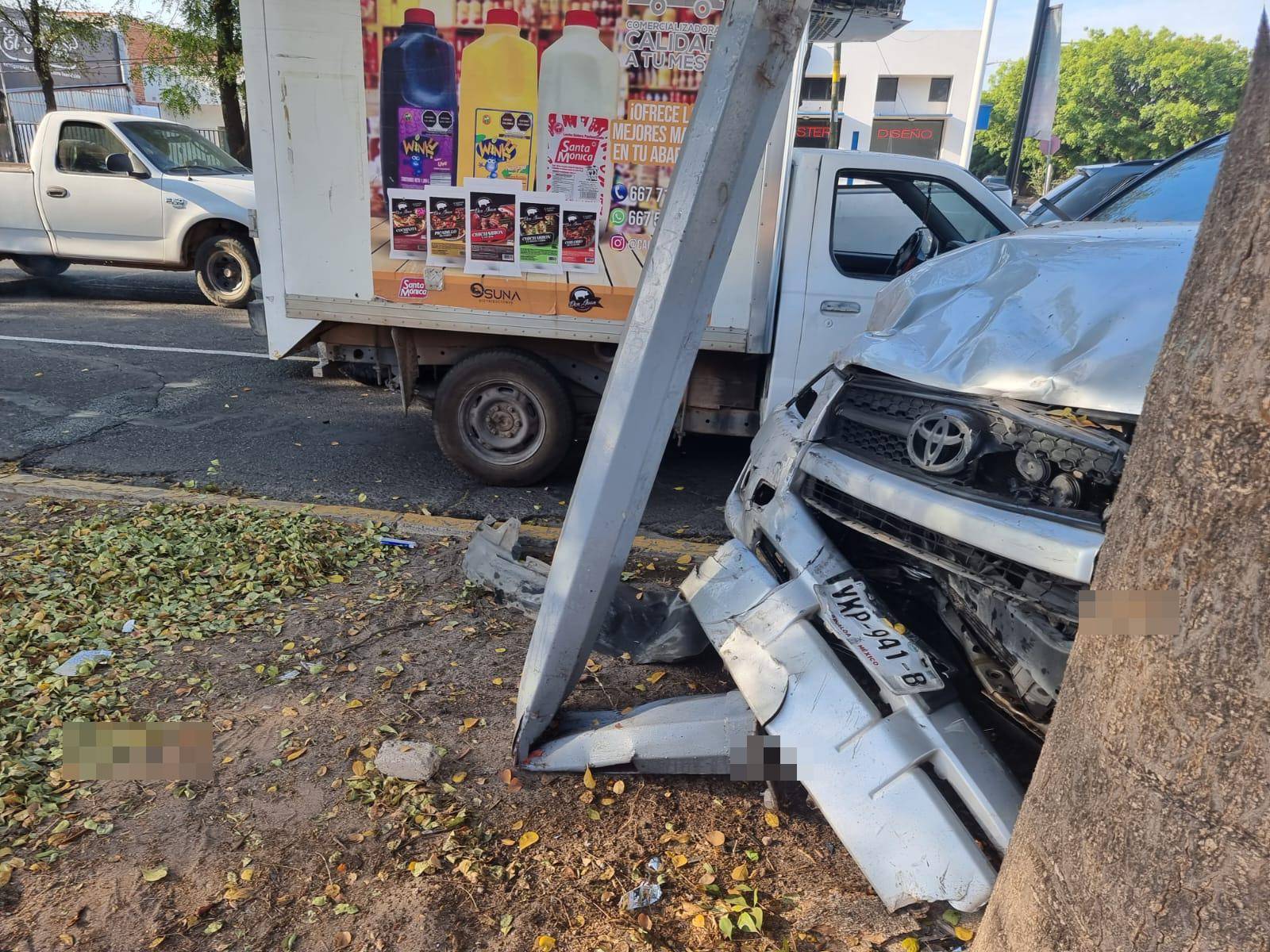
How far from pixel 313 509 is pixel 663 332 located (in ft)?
9.97

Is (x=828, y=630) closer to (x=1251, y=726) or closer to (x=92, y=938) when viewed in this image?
(x=1251, y=726)

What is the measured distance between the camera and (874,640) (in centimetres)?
249

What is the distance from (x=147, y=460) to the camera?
5551 mm

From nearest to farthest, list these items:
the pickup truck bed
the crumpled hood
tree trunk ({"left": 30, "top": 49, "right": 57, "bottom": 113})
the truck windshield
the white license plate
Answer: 1. the crumpled hood
2. the white license plate
3. the truck windshield
4. the pickup truck bed
5. tree trunk ({"left": 30, "top": 49, "right": 57, "bottom": 113})

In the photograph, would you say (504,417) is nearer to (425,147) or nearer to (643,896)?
(425,147)

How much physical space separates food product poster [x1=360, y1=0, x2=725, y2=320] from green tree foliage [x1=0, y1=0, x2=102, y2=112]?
56.6 feet

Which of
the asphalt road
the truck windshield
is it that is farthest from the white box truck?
the truck windshield

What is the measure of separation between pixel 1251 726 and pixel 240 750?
2821 mm

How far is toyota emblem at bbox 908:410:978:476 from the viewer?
2.43 metres

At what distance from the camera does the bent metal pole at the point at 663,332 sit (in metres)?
2.36

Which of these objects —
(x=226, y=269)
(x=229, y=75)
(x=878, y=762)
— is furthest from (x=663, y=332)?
(x=229, y=75)

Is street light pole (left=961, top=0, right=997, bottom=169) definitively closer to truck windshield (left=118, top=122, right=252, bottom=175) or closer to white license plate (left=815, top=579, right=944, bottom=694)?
truck windshield (left=118, top=122, right=252, bottom=175)

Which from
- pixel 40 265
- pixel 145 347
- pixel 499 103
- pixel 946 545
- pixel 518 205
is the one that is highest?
pixel 499 103

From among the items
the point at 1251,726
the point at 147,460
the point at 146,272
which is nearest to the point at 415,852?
the point at 1251,726
